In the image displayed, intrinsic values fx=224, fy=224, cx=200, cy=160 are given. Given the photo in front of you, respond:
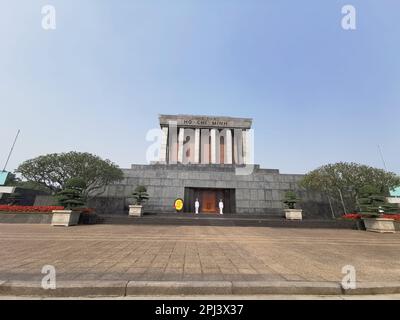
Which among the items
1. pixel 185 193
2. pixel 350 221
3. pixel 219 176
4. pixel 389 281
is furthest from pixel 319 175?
pixel 389 281

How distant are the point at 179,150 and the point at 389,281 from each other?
3832cm

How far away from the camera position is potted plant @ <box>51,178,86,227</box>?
55.7 feet

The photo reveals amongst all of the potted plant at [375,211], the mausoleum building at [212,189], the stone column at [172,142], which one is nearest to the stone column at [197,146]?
the stone column at [172,142]

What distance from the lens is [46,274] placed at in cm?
495

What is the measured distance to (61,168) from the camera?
2577cm

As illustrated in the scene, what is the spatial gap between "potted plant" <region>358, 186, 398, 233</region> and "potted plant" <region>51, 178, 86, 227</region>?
23368 millimetres

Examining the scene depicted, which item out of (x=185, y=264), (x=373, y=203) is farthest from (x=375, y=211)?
(x=185, y=264)

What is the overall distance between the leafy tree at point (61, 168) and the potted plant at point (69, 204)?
6926 millimetres

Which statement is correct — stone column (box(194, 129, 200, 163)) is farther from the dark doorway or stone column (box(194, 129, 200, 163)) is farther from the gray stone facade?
the dark doorway

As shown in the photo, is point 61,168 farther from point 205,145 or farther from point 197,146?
point 205,145

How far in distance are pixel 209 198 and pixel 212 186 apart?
1943 mm

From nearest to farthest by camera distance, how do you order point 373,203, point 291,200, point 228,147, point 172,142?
1. point 373,203
2. point 291,200
3. point 228,147
4. point 172,142

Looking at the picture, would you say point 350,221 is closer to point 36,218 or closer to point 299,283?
point 299,283
